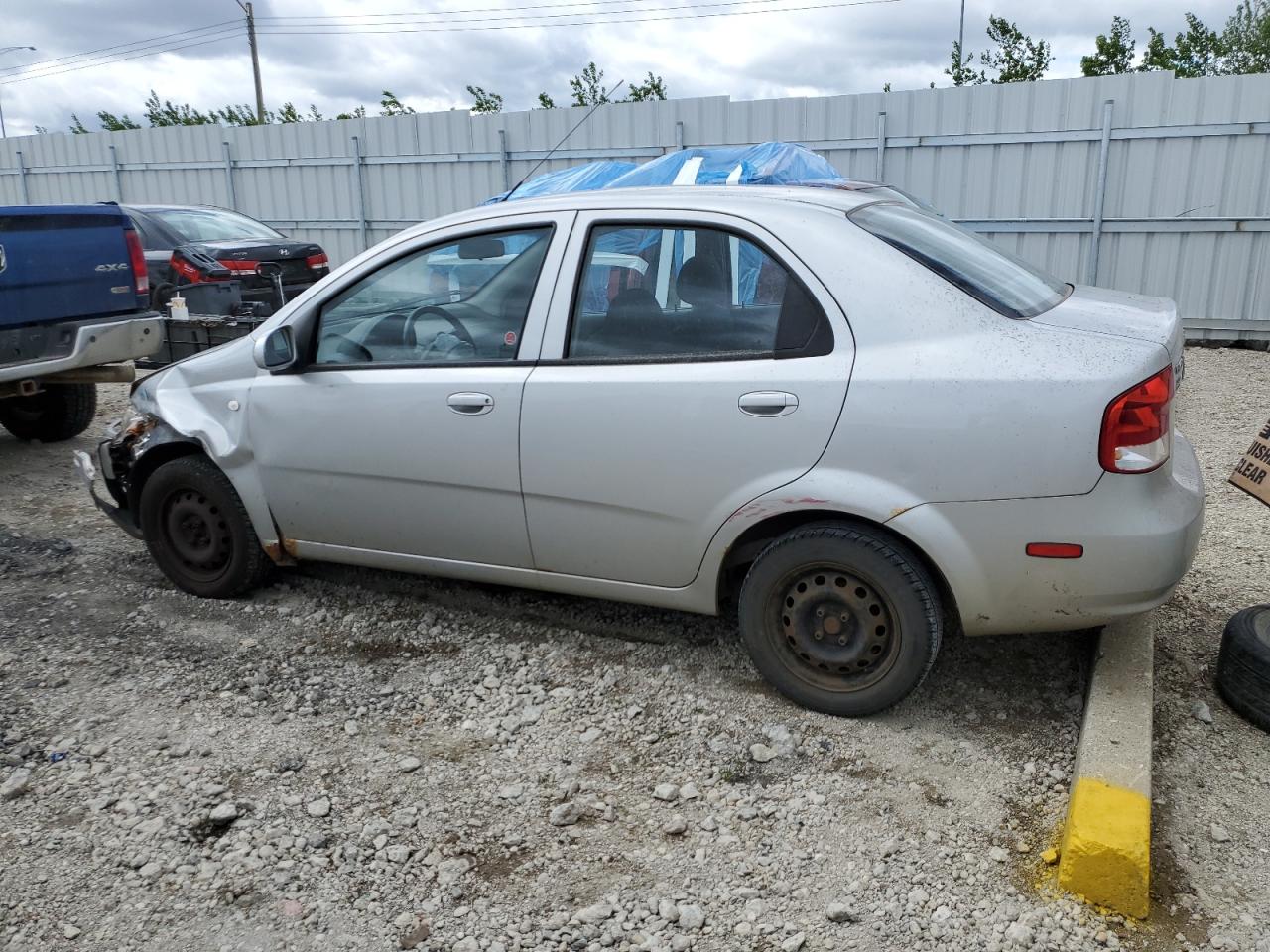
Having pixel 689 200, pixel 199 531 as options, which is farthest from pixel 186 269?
pixel 689 200

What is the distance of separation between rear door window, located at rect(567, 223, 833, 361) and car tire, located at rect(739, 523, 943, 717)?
632 mm

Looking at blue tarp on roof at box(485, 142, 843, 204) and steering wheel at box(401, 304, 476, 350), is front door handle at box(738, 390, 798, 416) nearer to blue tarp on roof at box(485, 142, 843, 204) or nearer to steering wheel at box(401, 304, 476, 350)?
steering wheel at box(401, 304, 476, 350)

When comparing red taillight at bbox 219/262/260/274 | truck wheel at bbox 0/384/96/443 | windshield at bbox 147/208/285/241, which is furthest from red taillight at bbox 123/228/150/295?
windshield at bbox 147/208/285/241

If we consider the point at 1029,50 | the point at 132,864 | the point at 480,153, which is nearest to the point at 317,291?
the point at 132,864

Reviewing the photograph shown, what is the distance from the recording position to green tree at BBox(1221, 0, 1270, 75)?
3128 cm

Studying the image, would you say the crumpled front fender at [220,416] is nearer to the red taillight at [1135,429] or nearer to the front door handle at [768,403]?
the front door handle at [768,403]

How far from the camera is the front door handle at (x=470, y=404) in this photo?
371 centimetres

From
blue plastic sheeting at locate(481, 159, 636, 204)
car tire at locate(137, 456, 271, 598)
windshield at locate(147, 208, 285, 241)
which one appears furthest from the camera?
windshield at locate(147, 208, 285, 241)

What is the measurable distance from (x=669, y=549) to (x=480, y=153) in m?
11.8

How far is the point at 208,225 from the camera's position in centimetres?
1161

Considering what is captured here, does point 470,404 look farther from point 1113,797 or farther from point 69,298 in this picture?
point 69,298

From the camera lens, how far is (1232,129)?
34.5ft

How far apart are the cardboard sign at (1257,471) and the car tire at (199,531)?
12.3ft

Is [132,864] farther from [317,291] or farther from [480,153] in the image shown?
[480,153]
